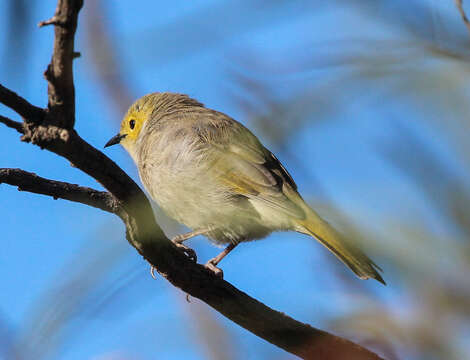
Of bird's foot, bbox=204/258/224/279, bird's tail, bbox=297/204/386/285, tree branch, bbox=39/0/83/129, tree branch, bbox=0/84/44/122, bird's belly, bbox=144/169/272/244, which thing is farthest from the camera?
bird's belly, bbox=144/169/272/244

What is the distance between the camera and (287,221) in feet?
13.7

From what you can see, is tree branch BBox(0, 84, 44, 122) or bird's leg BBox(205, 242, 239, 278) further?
bird's leg BBox(205, 242, 239, 278)

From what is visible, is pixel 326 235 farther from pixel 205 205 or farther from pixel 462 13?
pixel 462 13

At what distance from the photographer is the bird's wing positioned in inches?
160

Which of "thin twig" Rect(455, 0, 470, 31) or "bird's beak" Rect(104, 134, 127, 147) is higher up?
"bird's beak" Rect(104, 134, 127, 147)

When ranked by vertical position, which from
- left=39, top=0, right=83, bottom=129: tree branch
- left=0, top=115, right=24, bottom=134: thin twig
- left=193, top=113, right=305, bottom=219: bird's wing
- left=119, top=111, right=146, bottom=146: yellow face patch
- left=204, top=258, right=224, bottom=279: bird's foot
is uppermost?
left=119, top=111, right=146, bottom=146: yellow face patch

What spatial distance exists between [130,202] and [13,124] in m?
0.75

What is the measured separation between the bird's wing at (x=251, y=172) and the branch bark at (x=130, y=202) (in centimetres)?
94

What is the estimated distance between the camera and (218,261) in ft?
14.9

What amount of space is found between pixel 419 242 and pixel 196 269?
2.42 meters

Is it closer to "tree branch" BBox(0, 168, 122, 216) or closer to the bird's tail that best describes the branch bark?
"tree branch" BBox(0, 168, 122, 216)

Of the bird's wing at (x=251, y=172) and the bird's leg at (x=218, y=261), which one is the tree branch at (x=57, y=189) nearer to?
the bird's wing at (x=251, y=172)

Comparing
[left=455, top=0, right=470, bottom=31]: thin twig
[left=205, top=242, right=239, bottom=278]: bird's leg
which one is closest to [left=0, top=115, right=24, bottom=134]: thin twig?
[left=455, top=0, right=470, bottom=31]: thin twig

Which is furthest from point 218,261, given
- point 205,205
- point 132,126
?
point 132,126
